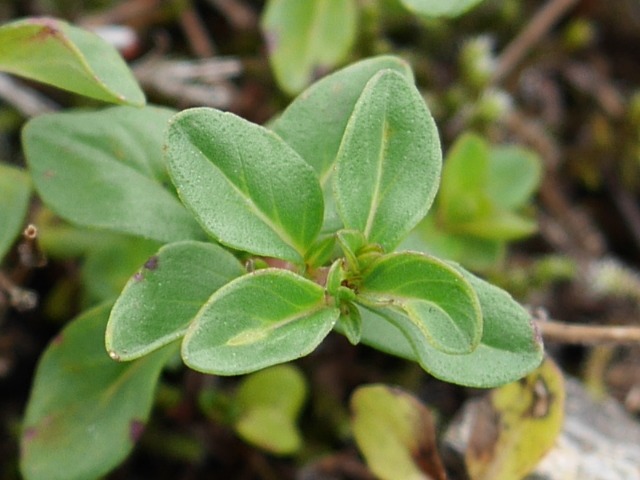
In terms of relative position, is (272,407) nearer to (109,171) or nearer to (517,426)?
(517,426)

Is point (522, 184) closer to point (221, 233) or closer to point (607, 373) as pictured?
point (607, 373)

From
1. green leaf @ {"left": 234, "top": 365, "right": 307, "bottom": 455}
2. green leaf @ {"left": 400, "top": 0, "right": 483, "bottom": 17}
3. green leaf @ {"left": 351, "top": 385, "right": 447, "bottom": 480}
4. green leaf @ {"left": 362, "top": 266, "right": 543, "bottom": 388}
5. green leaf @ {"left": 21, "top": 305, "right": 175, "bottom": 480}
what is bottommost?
green leaf @ {"left": 234, "top": 365, "right": 307, "bottom": 455}

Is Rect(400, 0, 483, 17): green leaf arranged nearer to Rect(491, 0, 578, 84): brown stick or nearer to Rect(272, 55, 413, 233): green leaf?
Rect(272, 55, 413, 233): green leaf

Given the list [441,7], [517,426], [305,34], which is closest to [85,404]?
[517,426]

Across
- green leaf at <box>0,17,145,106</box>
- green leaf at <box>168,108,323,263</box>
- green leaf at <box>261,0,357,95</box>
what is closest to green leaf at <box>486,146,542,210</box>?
green leaf at <box>261,0,357,95</box>

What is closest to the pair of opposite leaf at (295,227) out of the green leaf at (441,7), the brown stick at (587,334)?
the green leaf at (441,7)

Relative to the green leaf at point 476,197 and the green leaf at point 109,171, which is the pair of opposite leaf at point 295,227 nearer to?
the green leaf at point 109,171
